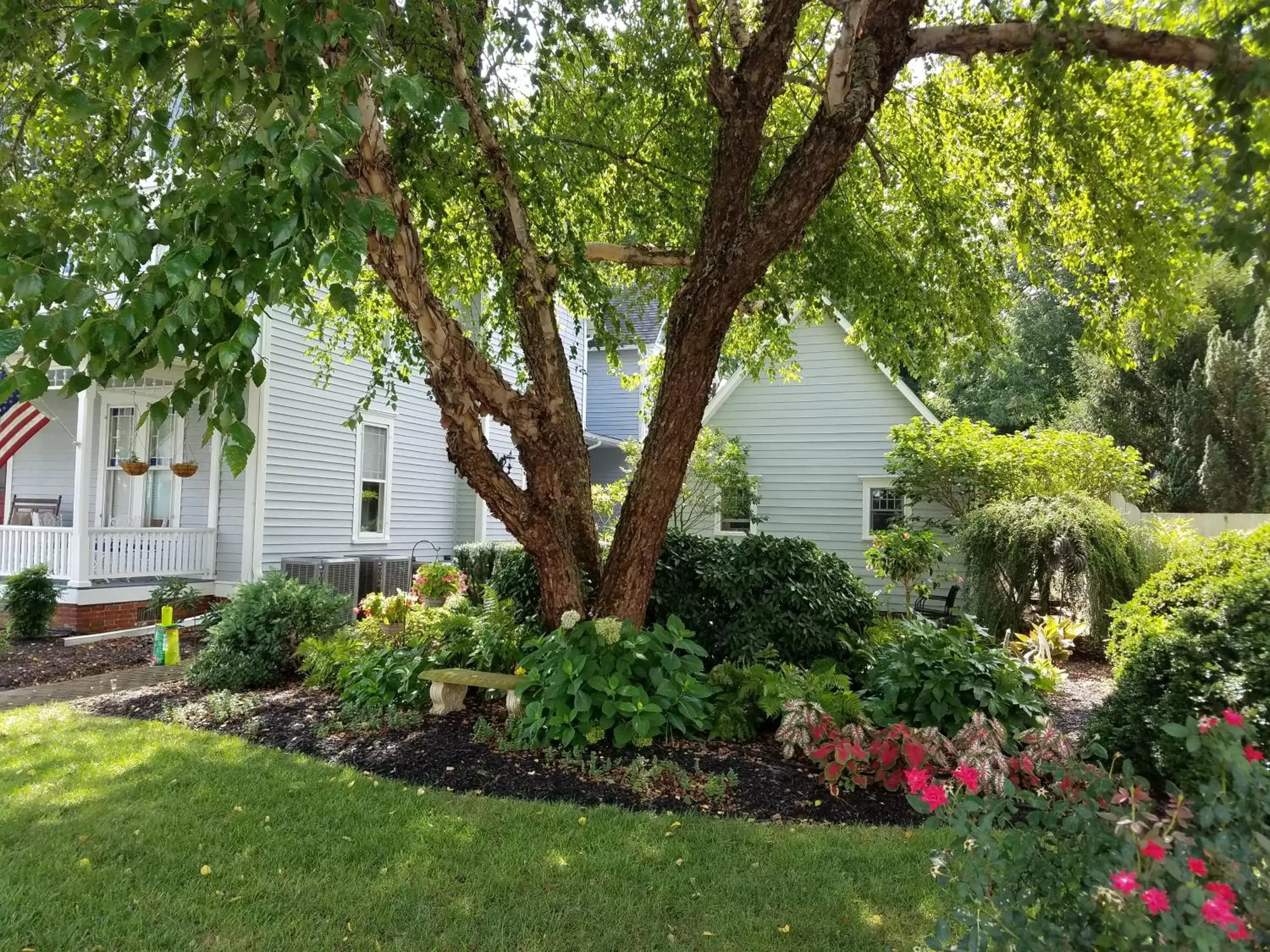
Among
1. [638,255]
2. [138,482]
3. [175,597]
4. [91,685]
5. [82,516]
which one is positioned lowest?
[91,685]

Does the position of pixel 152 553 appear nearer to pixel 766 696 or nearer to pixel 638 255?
pixel 638 255

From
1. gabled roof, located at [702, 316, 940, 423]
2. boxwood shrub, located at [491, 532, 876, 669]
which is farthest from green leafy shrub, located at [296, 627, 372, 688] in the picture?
gabled roof, located at [702, 316, 940, 423]

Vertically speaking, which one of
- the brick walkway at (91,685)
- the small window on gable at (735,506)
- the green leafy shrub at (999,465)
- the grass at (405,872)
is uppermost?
the green leafy shrub at (999,465)

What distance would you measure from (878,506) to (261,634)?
399 inches

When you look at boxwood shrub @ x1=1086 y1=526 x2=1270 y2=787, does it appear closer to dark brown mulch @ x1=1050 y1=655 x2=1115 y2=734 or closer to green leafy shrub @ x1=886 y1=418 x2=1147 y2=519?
dark brown mulch @ x1=1050 y1=655 x2=1115 y2=734

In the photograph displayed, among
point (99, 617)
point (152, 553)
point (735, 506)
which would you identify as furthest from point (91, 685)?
point (735, 506)

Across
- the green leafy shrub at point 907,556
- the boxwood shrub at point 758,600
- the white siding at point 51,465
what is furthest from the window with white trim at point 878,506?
the white siding at point 51,465

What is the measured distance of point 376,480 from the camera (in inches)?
534

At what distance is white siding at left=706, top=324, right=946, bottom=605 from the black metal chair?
2.56ft

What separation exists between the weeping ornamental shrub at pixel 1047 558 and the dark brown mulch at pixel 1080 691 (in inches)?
18.5

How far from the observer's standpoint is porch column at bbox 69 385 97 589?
31.5ft

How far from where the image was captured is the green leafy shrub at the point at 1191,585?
3852mm

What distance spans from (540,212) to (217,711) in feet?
15.0

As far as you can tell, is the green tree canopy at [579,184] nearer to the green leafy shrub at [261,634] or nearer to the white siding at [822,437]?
the green leafy shrub at [261,634]
